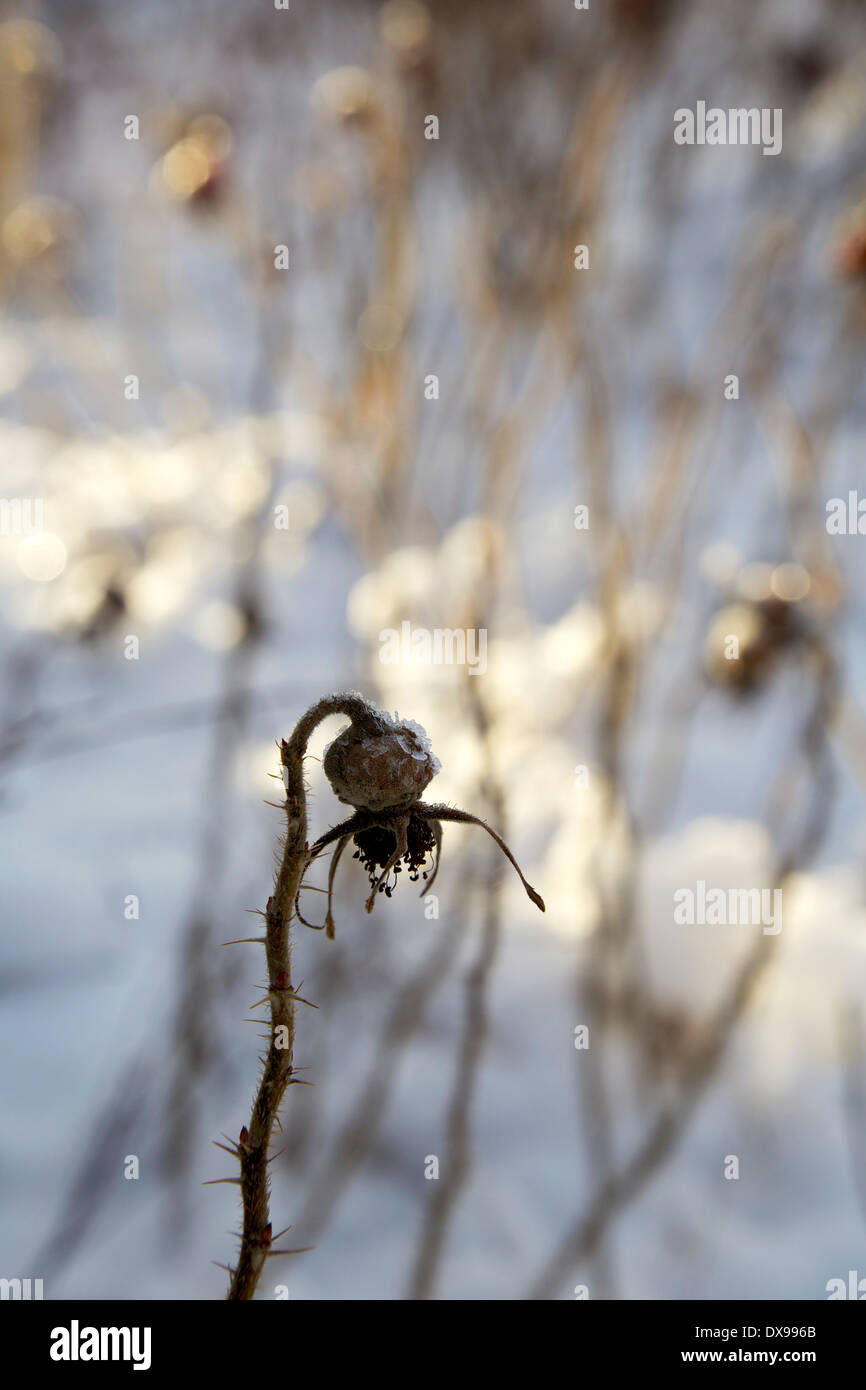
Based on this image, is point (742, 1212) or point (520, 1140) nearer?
point (742, 1212)

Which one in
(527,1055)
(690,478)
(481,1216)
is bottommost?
(481,1216)

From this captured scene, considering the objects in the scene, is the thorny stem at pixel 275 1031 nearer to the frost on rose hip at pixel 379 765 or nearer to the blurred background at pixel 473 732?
the frost on rose hip at pixel 379 765

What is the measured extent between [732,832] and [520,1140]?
0.69 meters

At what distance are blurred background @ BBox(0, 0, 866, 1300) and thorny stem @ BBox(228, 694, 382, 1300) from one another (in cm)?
36

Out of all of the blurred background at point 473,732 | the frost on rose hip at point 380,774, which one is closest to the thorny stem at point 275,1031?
the frost on rose hip at point 380,774

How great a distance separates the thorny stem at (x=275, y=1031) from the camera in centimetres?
41

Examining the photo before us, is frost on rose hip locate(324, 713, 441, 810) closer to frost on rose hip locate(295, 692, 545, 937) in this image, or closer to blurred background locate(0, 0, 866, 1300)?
frost on rose hip locate(295, 692, 545, 937)

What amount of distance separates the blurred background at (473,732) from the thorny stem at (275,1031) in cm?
36

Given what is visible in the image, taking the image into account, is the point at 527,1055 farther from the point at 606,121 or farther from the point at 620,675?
the point at 606,121

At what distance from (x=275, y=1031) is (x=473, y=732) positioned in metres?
0.61

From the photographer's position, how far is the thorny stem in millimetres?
408

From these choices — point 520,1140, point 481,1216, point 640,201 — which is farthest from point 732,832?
point 640,201

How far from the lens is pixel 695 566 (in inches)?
86.3

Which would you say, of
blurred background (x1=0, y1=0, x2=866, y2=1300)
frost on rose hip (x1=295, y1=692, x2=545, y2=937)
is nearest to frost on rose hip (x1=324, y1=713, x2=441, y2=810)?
frost on rose hip (x1=295, y1=692, x2=545, y2=937)
